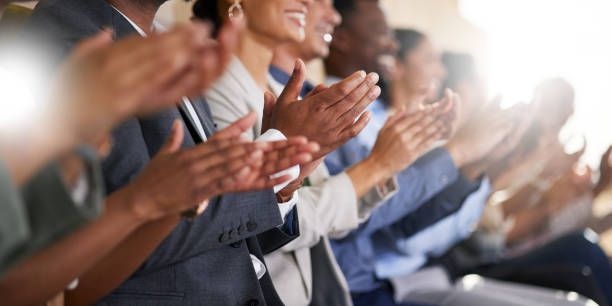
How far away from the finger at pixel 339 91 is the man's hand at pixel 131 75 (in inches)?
15.7

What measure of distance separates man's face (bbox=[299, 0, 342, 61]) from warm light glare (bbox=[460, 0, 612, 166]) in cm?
230

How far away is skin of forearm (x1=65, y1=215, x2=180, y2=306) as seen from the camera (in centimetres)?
61

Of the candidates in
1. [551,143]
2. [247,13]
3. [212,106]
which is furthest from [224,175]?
[551,143]

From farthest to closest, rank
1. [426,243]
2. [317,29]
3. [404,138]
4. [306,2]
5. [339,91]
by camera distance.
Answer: [426,243]
[317,29]
[306,2]
[404,138]
[339,91]

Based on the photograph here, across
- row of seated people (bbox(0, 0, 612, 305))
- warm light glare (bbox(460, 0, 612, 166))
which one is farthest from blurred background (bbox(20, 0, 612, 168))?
row of seated people (bbox(0, 0, 612, 305))

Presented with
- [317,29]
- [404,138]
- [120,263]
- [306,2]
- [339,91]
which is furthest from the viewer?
[317,29]

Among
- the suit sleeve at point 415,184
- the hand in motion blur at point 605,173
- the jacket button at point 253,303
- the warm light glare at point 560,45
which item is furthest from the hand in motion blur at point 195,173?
the warm light glare at point 560,45

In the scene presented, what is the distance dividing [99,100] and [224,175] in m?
0.14

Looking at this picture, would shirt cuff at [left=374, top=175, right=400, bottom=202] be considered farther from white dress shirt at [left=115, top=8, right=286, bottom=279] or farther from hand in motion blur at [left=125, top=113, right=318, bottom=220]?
hand in motion blur at [left=125, top=113, right=318, bottom=220]

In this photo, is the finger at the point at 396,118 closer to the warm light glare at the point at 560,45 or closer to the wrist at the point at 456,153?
the wrist at the point at 456,153

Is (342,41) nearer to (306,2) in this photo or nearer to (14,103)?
(306,2)

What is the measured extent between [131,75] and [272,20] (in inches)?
29.5

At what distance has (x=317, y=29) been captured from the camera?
4.59 ft

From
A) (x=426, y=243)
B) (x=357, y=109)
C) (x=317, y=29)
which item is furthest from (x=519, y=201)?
(x=357, y=109)
